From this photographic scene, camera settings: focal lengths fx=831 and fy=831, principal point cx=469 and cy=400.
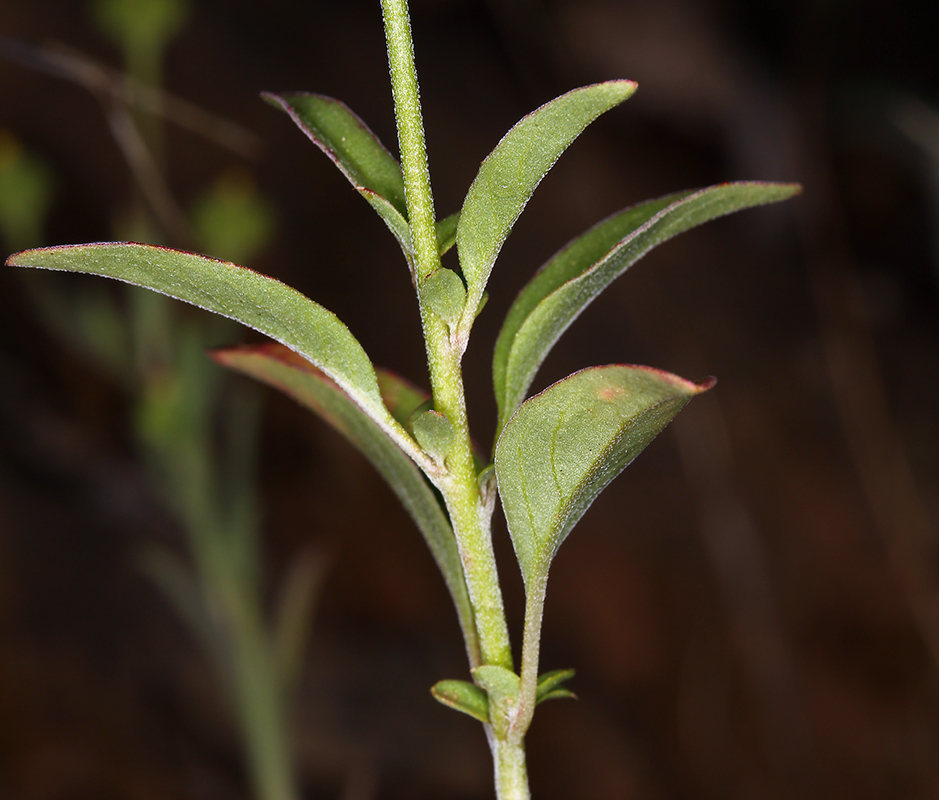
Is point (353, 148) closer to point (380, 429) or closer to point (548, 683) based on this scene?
point (380, 429)

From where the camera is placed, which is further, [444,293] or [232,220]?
[232,220]

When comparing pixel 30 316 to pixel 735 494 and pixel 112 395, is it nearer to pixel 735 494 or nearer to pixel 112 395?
pixel 112 395

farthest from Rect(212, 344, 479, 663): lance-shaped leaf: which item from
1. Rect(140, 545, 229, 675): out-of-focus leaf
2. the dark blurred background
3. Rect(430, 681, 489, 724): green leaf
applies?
the dark blurred background

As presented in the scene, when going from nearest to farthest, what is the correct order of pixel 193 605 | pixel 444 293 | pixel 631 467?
pixel 444 293 < pixel 193 605 < pixel 631 467

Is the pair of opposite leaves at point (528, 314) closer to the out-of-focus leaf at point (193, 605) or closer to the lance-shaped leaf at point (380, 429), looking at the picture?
the lance-shaped leaf at point (380, 429)

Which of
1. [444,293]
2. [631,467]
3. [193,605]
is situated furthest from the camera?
[631,467]

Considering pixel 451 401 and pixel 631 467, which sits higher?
pixel 631 467

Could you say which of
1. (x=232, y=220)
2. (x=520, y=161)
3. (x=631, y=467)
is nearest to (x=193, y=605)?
(x=232, y=220)

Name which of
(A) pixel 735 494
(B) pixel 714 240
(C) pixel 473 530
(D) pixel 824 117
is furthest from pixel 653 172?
(C) pixel 473 530
